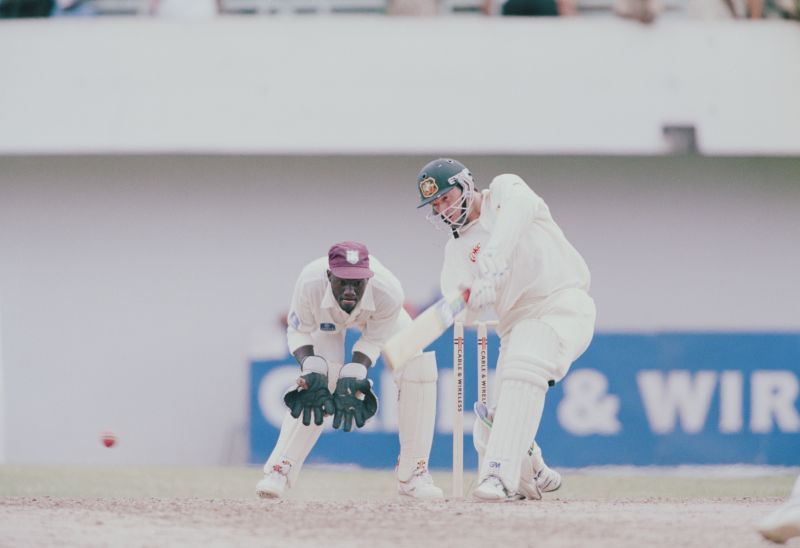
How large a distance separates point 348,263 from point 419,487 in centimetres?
137

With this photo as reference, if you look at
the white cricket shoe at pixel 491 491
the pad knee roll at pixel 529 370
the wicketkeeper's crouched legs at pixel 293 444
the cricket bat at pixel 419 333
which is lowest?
the white cricket shoe at pixel 491 491

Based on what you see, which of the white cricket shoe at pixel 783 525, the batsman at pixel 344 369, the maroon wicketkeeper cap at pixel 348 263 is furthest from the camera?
the batsman at pixel 344 369

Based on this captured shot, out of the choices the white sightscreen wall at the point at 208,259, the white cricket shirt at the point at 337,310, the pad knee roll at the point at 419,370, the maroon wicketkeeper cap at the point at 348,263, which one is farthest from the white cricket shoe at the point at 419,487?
the white sightscreen wall at the point at 208,259

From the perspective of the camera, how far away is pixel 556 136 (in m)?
13.3

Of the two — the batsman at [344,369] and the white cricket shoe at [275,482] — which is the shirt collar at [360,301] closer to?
the batsman at [344,369]

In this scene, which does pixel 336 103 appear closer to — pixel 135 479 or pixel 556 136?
pixel 556 136

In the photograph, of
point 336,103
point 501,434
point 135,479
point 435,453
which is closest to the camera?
point 501,434

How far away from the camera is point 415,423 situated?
7449mm

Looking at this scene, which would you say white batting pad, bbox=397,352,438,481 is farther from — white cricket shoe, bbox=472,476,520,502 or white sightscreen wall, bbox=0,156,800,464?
white sightscreen wall, bbox=0,156,800,464

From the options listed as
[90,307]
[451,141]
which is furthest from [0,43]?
[451,141]

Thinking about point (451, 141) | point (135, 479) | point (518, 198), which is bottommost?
point (135, 479)

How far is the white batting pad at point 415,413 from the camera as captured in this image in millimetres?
7430

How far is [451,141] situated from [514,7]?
1.41 m

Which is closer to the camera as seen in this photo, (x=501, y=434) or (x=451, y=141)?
(x=501, y=434)
